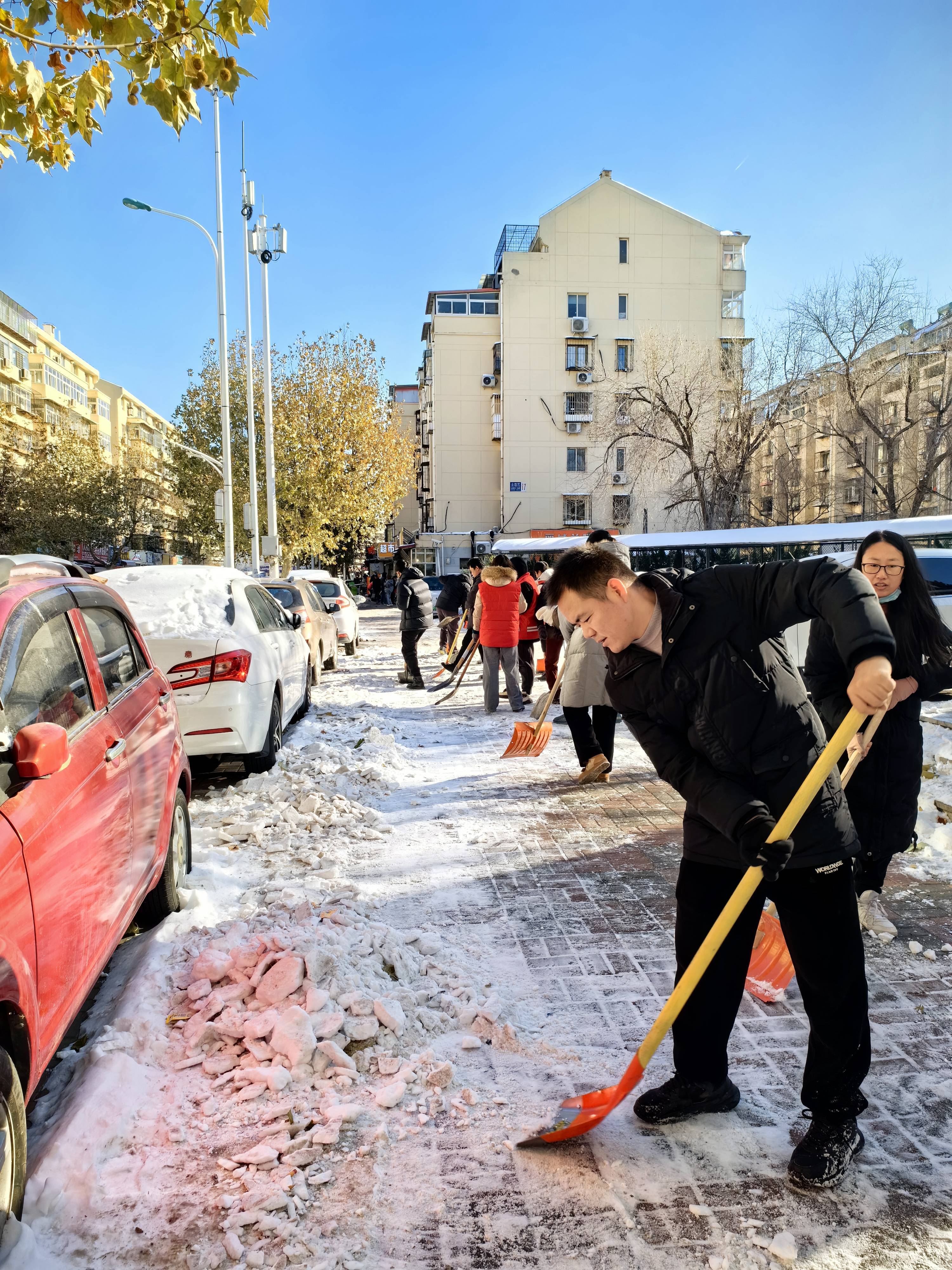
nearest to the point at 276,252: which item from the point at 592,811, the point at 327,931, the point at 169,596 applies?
the point at 169,596

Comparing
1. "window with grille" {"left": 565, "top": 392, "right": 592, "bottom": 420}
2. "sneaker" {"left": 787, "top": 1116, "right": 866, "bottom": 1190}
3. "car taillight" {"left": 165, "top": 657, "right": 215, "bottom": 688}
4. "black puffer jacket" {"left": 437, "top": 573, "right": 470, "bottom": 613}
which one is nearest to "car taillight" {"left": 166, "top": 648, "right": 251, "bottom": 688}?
"car taillight" {"left": 165, "top": 657, "right": 215, "bottom": 688}

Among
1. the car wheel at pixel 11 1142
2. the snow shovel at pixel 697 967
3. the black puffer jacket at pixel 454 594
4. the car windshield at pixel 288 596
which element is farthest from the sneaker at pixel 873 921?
the car windshield at pixel 288 596

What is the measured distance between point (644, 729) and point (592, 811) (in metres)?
4.00

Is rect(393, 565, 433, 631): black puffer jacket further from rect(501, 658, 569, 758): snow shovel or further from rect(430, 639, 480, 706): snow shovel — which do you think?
rect(501, 658, 569, 758): snow shovel

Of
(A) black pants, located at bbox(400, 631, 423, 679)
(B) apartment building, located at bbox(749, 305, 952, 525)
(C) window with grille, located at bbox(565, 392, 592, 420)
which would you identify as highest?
(C) window with grille, located at bbox(565, 392, 592, 420)

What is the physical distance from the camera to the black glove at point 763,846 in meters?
Result: 2.36

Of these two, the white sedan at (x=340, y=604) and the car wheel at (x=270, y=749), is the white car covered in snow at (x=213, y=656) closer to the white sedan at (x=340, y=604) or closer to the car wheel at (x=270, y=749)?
the car wheel at (x=270, y=749)

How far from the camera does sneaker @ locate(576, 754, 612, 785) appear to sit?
738cm

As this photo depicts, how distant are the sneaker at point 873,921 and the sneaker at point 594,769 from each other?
10.4 feet

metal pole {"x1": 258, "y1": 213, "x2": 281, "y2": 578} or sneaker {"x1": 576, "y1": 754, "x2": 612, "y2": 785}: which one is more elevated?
metal pole {"x1": 258, "y1": 213, "x2": 281, "y2": 578}

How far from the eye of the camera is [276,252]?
28.4 meters

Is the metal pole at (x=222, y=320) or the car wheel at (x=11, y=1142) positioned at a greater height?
the metal pole at (x=222, y=320)

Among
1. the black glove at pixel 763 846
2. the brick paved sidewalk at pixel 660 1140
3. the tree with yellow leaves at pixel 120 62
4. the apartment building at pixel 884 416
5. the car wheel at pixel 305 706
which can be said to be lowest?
the brick paved sidewalk at pixel 660 1140

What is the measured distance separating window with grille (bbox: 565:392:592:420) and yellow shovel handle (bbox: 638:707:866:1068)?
170ft
